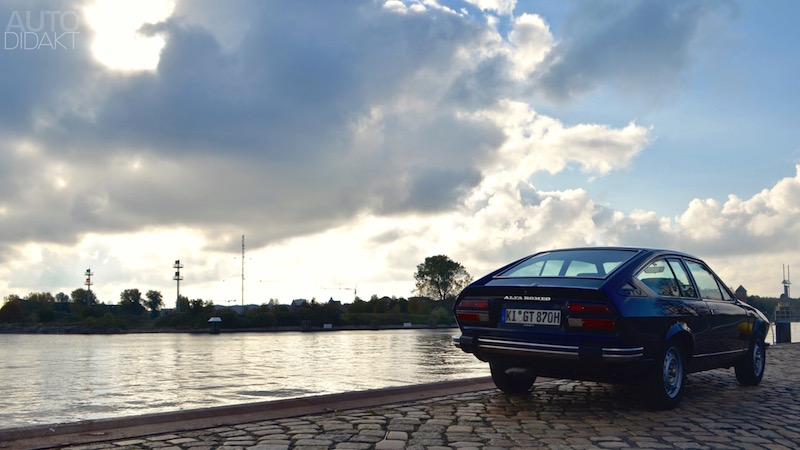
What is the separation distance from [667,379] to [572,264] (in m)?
1.37

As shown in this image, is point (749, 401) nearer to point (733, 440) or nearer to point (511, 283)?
point (733, 440)

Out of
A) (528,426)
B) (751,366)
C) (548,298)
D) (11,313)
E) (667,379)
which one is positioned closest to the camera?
(528,426)

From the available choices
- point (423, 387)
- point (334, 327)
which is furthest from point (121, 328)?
point (423, 387)

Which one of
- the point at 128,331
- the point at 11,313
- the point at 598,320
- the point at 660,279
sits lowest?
the point at 128,331

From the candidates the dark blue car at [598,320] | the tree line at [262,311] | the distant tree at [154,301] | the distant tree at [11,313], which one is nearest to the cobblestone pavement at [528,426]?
the dark blue car at [598,320]

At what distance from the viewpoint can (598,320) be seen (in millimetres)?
5691

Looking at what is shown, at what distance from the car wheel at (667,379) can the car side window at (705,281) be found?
1116 mm

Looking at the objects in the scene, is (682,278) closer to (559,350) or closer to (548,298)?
(548,298)

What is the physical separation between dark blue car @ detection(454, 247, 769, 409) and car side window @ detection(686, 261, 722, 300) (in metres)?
0.02

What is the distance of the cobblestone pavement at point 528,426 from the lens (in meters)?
4.55

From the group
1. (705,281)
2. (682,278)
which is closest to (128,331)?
(705,281)

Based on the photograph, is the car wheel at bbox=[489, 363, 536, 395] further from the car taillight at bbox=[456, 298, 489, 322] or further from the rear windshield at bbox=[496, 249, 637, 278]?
the rear windshield at bbox=[496, 249, 637, 278]

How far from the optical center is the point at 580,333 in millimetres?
5738

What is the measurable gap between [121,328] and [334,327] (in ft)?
106
